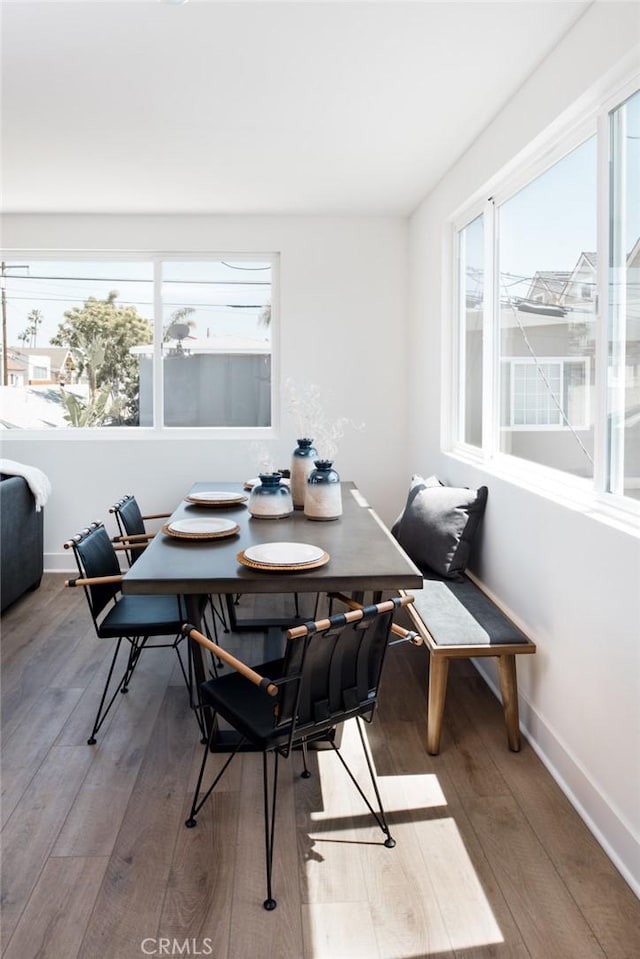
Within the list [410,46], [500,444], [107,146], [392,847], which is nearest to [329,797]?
[392,847]

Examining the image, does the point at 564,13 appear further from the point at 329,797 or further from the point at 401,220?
the point at 401,220

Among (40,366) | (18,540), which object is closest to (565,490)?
(18,540)

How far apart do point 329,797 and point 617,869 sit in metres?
0.87

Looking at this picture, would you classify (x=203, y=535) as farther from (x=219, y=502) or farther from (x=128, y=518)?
(x=128, y=518)

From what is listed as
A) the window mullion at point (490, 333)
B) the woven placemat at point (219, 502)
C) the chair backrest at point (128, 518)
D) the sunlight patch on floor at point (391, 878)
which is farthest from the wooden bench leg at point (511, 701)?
the chair backrest at point (128, 518)

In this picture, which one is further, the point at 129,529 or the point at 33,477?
the point at 33,477

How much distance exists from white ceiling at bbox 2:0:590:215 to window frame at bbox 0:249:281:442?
2.33 ft

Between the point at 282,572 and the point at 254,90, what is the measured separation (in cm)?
199

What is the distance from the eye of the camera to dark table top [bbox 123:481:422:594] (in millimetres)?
2217

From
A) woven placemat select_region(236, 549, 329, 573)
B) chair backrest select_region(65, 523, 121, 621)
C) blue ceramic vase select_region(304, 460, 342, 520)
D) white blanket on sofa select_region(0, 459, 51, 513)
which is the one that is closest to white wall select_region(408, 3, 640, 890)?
blue ceramic vase select_region(304, 460, 342, 520)

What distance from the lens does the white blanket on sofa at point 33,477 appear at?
4.54 m

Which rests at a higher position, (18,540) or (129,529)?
(129,529)

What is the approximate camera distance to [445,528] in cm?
341

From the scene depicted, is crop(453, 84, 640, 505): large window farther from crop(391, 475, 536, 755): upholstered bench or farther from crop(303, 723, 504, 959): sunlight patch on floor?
crop(303, 723, 504, 959): sunlight patch on floor
